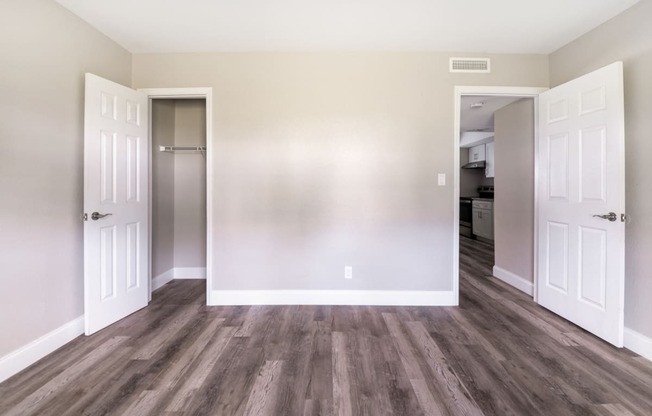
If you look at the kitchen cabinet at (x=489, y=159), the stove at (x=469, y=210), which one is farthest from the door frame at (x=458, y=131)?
the kitchen cabinet at (x=489, y=159)

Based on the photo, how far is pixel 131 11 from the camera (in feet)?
6.82

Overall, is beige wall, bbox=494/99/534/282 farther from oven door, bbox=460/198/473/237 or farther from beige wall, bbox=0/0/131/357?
beige wall, bbox=0/0/131/357

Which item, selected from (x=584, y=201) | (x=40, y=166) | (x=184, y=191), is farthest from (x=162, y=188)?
(x=584, y=201)

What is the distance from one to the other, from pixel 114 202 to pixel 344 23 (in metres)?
2.49

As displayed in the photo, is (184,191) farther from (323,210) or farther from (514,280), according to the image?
(514,280)

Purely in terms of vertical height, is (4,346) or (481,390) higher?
(4,346)

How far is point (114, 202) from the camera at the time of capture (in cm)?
230

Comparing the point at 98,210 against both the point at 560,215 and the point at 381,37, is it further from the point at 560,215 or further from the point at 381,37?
the point at 560,215

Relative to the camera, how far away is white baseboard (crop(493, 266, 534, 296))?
295cm

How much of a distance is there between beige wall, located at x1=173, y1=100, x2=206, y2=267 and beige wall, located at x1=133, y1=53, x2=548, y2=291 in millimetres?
740

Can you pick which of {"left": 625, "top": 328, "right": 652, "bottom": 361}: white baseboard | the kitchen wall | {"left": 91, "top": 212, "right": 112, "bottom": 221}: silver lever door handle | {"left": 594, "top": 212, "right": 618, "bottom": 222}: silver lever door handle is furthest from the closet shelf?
the kitchen wall

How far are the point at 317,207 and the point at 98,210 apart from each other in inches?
72.8

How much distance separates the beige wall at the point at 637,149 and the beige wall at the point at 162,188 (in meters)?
4.41

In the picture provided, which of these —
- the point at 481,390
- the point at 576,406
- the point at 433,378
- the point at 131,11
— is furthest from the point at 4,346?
the point at 576,406
